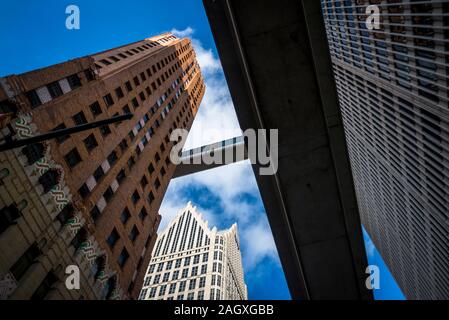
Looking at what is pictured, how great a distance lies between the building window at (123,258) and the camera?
22911mm

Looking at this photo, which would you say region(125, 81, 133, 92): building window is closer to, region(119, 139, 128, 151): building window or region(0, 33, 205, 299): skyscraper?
region(0, 33, 205, 299): skyscraper

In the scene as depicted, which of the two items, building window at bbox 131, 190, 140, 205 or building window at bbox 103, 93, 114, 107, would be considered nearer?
building window at bbox 103, 93, 114, 107

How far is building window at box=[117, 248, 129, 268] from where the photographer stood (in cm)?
2291

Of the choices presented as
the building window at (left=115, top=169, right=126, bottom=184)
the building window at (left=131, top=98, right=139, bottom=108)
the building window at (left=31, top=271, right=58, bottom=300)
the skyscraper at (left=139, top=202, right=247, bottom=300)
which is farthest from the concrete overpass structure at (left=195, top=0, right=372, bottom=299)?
the skyscraper at (left=139, top=202, right=247, bottom=300)

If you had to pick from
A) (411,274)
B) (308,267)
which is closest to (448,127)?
(308,267)

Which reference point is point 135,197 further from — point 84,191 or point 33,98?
point 33,98

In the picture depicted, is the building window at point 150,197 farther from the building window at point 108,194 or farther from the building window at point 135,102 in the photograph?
the building window at point 135,102

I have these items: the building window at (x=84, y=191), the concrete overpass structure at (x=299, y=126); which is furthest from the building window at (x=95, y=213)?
the concrete overpass structure at (x=299, y=126)

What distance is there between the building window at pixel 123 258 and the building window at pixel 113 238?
1358 millimetres

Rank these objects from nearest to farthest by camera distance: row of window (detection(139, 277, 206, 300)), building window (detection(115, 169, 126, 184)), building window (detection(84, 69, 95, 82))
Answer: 1. building window (detection(84, 69, 95, 82))
2. building window (detection(115, 169, 126, 184))
3. row of window (detection(139, 277, 206, 300))

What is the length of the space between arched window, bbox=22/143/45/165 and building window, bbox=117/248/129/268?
9.99 metres

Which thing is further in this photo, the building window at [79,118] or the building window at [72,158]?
the building window at [79,118]

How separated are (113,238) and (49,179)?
7450 mm
